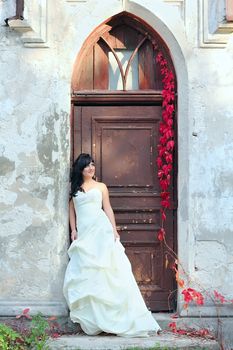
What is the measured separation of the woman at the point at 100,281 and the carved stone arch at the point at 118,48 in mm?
1427

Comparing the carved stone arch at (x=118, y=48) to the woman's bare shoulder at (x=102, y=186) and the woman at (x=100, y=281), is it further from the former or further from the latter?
the woman at (x=100, y=281)

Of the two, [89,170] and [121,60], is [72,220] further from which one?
[121,60]

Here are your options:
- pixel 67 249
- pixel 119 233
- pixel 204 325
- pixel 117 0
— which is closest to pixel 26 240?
pixel 67 249

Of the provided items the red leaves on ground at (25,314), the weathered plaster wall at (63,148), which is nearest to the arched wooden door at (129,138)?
the weathered plaster wall at (63,148)

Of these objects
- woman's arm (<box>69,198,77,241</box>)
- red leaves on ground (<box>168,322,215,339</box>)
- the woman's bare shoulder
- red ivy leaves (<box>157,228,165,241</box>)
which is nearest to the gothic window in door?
the woman's bare shoulder

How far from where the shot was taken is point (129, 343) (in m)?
5.07

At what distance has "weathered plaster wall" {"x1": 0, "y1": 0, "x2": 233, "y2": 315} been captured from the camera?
5.71 metres

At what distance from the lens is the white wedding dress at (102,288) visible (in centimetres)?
527

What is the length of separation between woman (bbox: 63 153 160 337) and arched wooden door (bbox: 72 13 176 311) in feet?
1.57

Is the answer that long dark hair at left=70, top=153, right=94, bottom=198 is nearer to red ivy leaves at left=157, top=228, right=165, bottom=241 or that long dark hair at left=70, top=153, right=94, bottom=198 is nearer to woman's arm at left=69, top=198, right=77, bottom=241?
woman's arm at left=69, top=198, right=77, bottom=241

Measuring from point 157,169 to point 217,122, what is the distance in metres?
0.87

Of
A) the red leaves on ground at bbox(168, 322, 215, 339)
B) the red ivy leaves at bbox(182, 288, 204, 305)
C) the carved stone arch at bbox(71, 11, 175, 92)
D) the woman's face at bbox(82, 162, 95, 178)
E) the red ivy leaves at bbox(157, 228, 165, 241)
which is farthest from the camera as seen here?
the carved stone arch at bbox(71, 11, 175, 92)

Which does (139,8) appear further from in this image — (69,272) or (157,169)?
(69,272)

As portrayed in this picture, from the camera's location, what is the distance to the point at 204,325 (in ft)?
18.4
